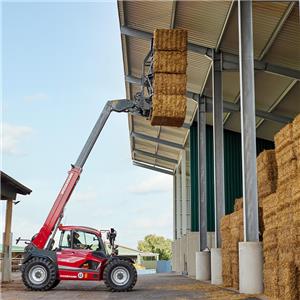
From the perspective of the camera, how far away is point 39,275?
55.4ft

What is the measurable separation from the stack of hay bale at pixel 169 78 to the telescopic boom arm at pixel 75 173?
1.55 metres

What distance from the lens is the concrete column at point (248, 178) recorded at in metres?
14.4

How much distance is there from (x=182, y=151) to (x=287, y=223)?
91.0 ft

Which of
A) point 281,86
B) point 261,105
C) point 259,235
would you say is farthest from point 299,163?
point 261,105

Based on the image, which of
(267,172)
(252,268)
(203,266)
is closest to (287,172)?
(267,172)

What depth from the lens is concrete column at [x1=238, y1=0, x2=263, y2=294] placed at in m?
14.4

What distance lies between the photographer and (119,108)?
18.2 meters

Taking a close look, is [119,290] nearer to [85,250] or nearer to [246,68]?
[85,250]

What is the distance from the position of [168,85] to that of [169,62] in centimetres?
68

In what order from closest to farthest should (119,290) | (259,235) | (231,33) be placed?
1. (259,235)
2. (119,290)
3. (231,33)

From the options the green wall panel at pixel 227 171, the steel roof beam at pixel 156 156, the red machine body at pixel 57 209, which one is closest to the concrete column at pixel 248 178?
the red machine body at pixel 57 209

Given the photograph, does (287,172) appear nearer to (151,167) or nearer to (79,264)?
(79,264)

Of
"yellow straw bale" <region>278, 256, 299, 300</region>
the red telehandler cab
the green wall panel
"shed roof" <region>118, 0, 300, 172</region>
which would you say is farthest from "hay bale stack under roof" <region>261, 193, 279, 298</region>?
the green wall panel

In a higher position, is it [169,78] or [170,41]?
[170,41]
